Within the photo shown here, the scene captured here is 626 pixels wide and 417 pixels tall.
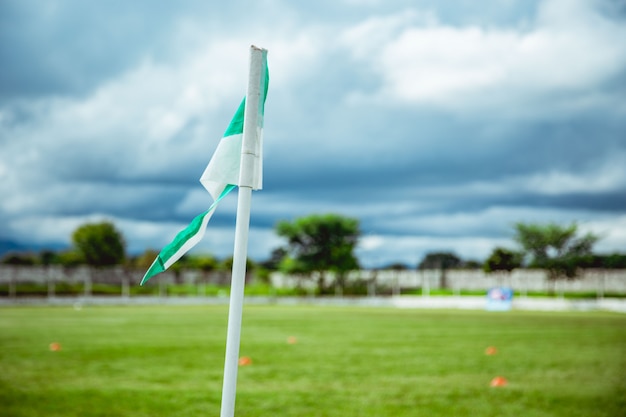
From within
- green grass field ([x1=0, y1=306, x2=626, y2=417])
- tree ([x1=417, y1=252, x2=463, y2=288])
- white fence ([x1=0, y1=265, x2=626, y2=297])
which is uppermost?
tree ([x1=417, y1=252, x2=463, y2=288])

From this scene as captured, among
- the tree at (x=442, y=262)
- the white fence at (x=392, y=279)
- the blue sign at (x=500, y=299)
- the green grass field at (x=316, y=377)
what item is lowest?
the green grass field at (x=316, y=377)

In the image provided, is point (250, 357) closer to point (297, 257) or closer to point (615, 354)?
point (615, 354)

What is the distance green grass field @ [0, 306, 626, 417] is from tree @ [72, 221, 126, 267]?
8092cm

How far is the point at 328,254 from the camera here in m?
78.1

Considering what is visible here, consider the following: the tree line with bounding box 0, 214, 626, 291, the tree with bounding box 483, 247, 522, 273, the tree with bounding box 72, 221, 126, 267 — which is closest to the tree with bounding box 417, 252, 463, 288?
the tree line with bounding box 0, 214, 626, 291

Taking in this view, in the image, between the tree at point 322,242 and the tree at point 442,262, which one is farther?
the tree at point 322,242

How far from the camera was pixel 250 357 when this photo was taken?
12906 millimetres

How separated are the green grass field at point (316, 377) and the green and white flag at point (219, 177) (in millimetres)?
4554

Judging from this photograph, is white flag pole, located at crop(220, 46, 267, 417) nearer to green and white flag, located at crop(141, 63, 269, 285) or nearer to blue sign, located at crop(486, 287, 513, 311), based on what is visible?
green and white flag, located at crop(141, 63, 269, 285)

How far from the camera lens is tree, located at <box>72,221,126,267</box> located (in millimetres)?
95062

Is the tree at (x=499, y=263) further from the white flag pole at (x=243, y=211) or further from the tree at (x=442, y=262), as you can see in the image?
the tree at (x=442, y=262)

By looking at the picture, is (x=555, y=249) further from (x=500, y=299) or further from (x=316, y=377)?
(x=316, y=377)

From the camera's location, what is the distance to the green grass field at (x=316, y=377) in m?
7.74

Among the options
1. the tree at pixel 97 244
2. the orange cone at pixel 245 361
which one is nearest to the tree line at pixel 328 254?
the tree at pixel 97 244
